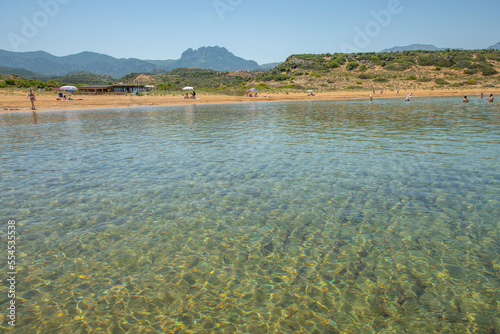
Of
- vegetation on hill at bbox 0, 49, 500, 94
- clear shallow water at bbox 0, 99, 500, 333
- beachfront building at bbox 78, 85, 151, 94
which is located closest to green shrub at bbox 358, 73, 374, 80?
vegetation on hill at bbox 0, 49, 500, 94

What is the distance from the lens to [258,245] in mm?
5738

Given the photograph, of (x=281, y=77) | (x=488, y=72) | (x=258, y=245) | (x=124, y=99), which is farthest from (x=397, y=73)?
(x=258, y=245)

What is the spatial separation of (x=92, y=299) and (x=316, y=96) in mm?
65079

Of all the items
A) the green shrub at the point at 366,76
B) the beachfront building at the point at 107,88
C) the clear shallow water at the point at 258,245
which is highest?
the green shrub at the point at 366,76

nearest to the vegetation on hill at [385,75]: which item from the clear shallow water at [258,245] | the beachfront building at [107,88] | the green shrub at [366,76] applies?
the green shrub at [366,76]

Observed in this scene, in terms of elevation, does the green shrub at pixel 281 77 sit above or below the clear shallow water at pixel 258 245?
above

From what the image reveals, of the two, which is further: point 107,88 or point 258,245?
point 107,88

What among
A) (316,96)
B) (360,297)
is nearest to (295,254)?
(360,297)

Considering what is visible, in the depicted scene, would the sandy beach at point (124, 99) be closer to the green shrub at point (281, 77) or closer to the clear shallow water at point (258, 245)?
the green shrub at point (281, 77)

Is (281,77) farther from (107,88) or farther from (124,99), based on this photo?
(124,99)

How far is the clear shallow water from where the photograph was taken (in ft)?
13.3

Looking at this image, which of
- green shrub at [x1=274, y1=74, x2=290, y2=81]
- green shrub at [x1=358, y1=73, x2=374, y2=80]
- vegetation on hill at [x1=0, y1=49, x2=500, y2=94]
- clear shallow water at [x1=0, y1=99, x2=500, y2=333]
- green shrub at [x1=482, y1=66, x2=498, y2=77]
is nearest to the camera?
clear shallow water at [x1=0, y1=99, x2=500, y2=333]

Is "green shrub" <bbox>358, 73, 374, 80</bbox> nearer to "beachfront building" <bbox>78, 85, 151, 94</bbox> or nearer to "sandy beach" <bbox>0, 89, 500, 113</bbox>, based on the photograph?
"sandy beach" <bbox>0, 89, 500, 113</bbox>

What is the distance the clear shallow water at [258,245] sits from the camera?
13.3ft
